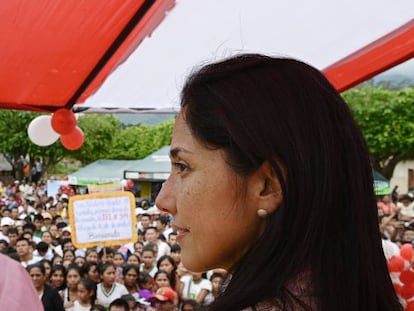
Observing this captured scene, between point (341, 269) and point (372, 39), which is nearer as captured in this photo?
point (341, 269)

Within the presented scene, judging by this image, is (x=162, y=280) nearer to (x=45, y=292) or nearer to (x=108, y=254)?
(x=45, y=292)

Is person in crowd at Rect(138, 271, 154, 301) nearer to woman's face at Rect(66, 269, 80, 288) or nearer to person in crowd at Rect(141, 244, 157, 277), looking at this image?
woman's face at Rect(66, 269, 80, 288)

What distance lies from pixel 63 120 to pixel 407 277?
3106 mm

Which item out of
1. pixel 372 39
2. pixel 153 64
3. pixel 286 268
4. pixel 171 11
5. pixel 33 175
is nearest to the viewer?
pixel 286 268

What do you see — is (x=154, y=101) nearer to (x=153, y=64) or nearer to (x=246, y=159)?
(x=153, y=64)

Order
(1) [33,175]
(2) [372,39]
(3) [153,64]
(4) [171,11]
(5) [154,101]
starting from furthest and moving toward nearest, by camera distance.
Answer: (1) [33,175] → (5) [154,101] → (3) [153,64] → (2) [372,39] → (4) [171,11]

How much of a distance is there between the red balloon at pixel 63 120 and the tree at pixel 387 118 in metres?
18.8

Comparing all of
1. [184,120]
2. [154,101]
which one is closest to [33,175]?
[154,101]

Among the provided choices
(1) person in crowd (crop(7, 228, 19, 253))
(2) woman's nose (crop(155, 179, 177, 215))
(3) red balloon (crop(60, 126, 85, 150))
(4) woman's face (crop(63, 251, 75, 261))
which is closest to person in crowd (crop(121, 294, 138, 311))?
(3) red balloon (crop(60, 126, 85, 150))

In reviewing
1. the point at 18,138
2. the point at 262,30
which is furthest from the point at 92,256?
the point at 18,138

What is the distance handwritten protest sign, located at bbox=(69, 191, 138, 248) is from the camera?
595 centimetres

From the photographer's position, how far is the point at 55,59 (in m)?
3.59

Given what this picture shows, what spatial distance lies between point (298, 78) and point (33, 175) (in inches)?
1360

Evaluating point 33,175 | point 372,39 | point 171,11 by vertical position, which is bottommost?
point 372,39
